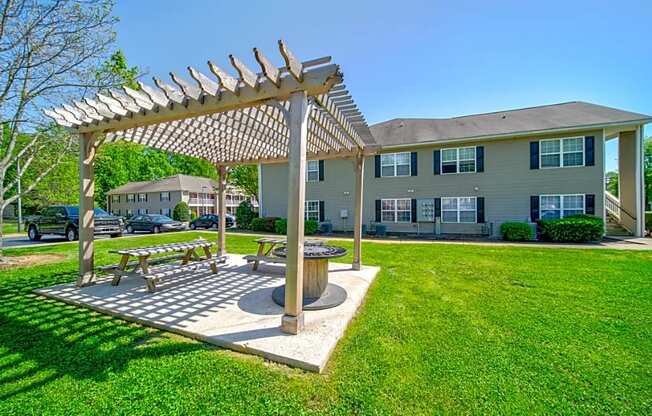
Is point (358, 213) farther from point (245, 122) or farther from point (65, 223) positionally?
point (65, 223)

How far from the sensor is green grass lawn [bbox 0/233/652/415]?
7.02 ft

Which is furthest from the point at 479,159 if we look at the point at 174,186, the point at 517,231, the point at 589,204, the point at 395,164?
the point at 174,186

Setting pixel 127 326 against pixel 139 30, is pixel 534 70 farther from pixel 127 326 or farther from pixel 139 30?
pixel 127 326

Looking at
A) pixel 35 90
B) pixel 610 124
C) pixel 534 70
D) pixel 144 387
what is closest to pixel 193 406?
pixel 144 387

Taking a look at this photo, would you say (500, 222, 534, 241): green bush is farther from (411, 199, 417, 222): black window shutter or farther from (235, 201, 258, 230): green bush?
(235, 201, 258, 230): green bush

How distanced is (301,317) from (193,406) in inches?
54.8

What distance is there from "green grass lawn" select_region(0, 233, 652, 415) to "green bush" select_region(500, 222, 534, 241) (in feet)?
27.1

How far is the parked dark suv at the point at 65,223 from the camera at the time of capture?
12859mm

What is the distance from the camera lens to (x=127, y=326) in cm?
346

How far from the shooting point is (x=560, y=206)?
1285 centimetres

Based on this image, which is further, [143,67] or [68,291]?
[143,67]

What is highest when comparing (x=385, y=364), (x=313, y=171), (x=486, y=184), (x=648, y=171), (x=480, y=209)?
(x=648, y=171)

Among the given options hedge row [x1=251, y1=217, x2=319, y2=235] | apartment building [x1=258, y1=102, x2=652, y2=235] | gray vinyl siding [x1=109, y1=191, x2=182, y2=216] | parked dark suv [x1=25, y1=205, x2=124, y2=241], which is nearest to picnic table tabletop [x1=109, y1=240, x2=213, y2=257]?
apartment building [x1=258, y1=102, x2=652, y2=235]

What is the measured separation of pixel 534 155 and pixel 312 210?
11984 millimetres
